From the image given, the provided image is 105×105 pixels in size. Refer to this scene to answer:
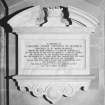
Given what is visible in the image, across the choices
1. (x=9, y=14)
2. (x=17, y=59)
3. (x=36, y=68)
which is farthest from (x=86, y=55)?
(x=9, y=14)

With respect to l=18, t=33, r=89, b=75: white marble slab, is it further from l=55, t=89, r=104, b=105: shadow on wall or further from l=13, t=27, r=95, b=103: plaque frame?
l=55, t=89, r=104, b=105: shadow on wall

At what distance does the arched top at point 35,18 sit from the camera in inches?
104

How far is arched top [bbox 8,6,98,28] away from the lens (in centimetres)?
265

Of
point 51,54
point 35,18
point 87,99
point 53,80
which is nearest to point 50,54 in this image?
point 51,54

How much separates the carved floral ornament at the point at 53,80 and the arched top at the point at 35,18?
4 cm

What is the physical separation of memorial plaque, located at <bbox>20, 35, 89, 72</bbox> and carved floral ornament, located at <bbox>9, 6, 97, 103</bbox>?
59mm

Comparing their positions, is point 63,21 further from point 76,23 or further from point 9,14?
point 9,14

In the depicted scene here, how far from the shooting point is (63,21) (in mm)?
2723

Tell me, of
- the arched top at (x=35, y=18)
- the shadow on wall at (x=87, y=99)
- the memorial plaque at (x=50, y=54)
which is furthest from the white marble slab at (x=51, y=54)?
the shadow on wall at (x=87, y=99)

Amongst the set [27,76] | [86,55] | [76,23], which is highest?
[76,23]

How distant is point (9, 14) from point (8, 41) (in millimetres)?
261

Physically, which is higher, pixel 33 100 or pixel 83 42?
pixel 83 42

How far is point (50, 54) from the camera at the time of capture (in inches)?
107

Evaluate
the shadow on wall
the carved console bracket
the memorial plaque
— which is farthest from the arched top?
the shadow on wall
